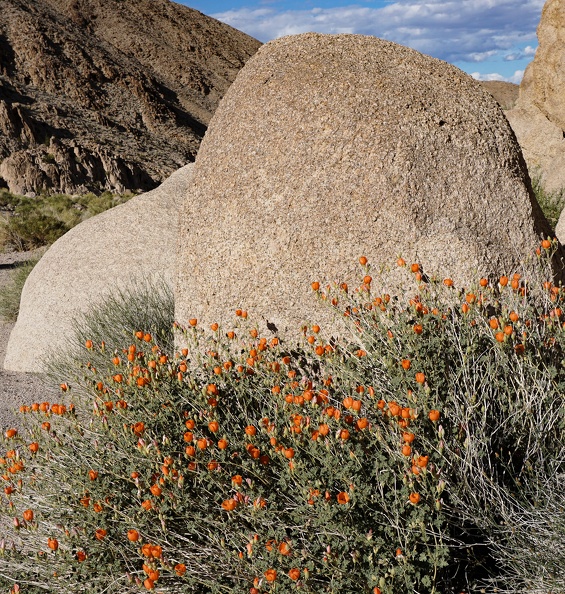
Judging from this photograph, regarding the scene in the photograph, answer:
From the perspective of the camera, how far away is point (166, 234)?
694cm

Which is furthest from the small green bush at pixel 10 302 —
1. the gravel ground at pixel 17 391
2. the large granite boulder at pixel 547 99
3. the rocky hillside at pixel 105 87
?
the rocky hillside at pixel 105 87

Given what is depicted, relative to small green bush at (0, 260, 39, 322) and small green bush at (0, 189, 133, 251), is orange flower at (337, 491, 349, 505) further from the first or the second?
small green bush at (0, 189, 133, 251)

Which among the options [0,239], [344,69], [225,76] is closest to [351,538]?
[344,69]

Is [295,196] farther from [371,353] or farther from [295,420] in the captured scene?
[295,420]

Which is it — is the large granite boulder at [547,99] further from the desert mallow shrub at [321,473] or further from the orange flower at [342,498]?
the orange flower at [342,498]

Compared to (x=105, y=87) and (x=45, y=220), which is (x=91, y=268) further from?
(x=105, y=87)

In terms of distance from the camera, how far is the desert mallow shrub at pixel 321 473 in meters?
2.37

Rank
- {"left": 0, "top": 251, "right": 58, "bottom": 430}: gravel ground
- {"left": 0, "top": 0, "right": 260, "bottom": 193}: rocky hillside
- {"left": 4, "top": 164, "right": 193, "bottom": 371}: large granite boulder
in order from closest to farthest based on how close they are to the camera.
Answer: {"left": 0, "top": 251, "right": 58, "bottom": 430}: gravel ground < {"left": 4, "top": 164, "right": 193, "bottom": 371}: large granite boulder < {"left": 0, "top": 0, "right": 260, "bottom": 193}: rocky hillside

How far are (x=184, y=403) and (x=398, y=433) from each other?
3.61ft

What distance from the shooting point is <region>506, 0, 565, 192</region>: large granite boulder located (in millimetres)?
12031

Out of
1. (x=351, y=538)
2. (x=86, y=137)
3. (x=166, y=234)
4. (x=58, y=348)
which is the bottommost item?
(x=86, y=137)

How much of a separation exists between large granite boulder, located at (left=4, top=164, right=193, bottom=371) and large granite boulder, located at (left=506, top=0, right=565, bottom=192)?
287 inches

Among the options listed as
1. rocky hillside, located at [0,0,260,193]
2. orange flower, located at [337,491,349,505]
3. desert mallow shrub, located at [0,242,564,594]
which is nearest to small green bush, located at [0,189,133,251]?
rocky hillside, located at [0,0,260,193]

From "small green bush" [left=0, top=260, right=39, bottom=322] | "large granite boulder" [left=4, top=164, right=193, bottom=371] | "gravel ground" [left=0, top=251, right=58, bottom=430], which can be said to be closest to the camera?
"gravel ground" [left=0, top=251, right=58, bottom=430]
